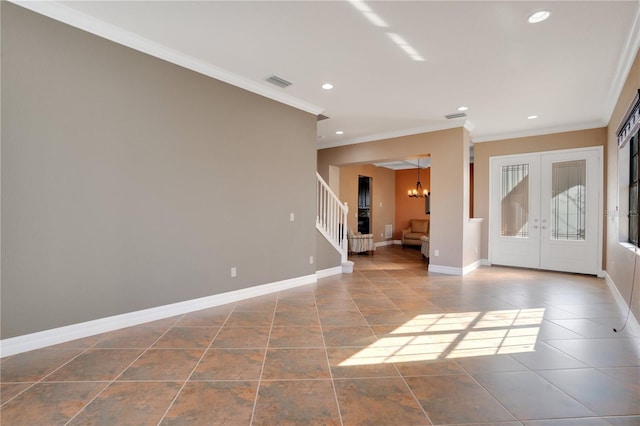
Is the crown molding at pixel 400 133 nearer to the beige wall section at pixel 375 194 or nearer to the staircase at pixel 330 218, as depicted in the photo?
the beige wall section at pixel 375 194

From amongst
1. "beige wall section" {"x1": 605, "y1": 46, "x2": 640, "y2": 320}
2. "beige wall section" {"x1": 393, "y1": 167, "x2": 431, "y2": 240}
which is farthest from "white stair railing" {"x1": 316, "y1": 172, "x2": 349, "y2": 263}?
"beige wall section" {"x1": 393, "y1": 167, "x2": 431, "y2": 240}

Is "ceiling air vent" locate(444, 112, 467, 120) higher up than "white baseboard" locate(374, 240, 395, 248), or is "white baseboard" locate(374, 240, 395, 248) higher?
"ceiling air vent" locate(444, 112, 467, 120)

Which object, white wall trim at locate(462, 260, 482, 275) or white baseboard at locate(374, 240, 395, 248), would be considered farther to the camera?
white baseboard at locate(374, 240, 395, 248)

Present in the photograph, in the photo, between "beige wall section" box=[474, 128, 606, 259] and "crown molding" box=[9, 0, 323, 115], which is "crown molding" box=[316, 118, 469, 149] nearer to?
"beige wall section" box=[474, 128, 606, 259]

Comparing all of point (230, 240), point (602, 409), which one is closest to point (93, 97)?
point (230, 240)

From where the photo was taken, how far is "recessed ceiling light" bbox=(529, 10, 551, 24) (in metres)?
2.74

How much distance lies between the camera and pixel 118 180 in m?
3.20

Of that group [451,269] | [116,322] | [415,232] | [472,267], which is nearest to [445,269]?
[451,269]

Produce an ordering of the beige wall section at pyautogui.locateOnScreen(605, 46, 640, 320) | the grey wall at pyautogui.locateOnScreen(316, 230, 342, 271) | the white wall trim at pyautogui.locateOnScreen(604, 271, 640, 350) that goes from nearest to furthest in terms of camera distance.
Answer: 1. the white wall trim at pyautogui.locateOnScreen(604, 271, 640, 350)
2. the beige wall section at pyautogui.locateOnScreen(605, 46, 640, 320)
3. the grey wall at pyautogui.locateOnScreen(316, 230, 342, 271)

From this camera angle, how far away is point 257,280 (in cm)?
452

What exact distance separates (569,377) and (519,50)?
321 cm

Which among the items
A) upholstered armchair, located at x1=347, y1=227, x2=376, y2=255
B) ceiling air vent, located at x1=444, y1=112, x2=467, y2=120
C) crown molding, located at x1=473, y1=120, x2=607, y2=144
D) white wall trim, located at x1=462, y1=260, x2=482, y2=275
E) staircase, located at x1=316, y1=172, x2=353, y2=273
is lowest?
white wall trim, located at x1=462, y1=260, x2=482, y2=275

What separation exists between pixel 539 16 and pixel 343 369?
353 cm

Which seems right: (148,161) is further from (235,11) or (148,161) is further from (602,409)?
(602,409)
